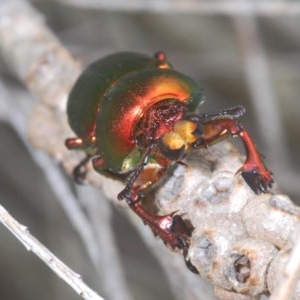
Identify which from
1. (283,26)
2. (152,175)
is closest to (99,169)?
(152,175)

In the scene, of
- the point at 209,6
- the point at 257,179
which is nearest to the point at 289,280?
the point at 257,179

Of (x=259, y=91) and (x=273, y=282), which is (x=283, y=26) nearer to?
(x=259, y=91)

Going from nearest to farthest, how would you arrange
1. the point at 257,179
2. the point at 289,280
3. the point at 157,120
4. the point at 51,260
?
the point at 289,280 → the point at 51,260 → the point at 257,179 → the point at 157,120

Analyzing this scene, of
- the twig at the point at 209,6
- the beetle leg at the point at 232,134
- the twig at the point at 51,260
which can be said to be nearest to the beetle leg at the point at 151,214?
the beetle leg at the point at 232,134

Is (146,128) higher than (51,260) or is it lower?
higher

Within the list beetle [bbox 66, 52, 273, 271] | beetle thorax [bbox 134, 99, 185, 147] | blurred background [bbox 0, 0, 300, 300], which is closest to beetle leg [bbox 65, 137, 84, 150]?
beetle [bbox 66, 52, 273, 271]

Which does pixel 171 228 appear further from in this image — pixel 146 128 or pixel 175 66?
pixel 175 66

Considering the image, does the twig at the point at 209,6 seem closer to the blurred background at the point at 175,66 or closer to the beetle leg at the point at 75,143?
the blurred background at the point at 175,66
